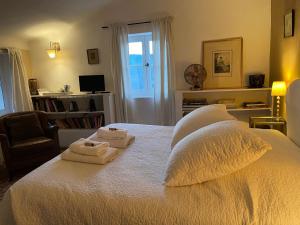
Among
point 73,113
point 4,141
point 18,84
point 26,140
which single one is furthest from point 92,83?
point 4,141

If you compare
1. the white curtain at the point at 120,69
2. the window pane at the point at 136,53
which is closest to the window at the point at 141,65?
the window pane at the point at 136,53

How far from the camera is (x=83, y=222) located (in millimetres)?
1173

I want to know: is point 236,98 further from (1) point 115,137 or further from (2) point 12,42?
(2) point 12,42

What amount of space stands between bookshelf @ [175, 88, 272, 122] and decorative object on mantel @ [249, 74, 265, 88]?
0.30 feet

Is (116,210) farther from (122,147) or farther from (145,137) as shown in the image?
(145,137)

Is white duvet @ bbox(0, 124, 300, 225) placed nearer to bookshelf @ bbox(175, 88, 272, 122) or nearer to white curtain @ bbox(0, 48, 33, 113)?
bookshelf @ bbox(175, 88, 272, 122)

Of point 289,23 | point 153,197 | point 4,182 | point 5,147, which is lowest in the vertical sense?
point 4,182

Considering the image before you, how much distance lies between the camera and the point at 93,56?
3.95 meters

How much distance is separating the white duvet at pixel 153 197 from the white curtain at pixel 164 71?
2243 millimetres

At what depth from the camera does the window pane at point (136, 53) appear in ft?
12.3

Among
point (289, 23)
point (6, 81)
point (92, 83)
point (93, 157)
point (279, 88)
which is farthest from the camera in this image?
point (92, 83)

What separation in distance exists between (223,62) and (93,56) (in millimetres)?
2213

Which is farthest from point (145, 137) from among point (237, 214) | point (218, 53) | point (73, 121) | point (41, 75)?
point (41, 75)

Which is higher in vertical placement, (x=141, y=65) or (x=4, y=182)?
(x=141, y=65)
